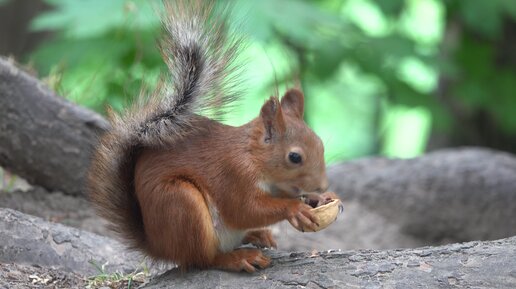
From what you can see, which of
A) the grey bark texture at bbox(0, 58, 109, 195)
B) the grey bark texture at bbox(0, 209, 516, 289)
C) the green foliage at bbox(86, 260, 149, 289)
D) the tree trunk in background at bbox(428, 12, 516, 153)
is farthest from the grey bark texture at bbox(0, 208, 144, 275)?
the tree trunk in background at bbox(428, 12, 516, 153)

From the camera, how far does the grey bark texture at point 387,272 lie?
2.73 meters

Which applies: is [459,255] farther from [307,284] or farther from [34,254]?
[34,254]

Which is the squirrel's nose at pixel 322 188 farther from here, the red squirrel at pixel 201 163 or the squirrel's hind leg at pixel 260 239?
the squirrel's hind leg at pixel 260 239

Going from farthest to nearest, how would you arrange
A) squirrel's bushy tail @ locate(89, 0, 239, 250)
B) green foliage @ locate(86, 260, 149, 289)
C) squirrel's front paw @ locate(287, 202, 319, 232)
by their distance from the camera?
green foliage @ locate(86, 260, 149, 289), squirrel's bushy tail @ locate(89, 0, 239, 250), squirrel's front paw @ locate(287, 202, 319, 232)

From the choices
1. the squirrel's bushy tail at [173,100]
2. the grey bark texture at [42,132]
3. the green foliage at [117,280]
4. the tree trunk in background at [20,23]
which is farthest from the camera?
the tree trunk in background at [20,23]

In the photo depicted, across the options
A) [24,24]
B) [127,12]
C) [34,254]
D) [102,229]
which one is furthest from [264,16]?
[24,24]

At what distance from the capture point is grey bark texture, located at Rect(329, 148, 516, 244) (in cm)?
525

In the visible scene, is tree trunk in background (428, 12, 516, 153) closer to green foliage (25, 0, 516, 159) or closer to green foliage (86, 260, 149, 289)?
green foliage (25, 0, 516, 159)

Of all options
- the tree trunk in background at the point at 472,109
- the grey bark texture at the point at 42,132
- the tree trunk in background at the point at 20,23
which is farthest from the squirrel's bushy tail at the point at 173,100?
Result: the tree trunk in background at the point at 20,23

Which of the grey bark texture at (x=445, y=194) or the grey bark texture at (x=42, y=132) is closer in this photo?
the grey bark texture at (x=42, y=132)

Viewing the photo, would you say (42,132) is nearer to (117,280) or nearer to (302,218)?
(117,280)

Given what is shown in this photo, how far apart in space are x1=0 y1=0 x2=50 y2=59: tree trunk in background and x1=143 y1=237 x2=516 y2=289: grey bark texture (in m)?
5.08

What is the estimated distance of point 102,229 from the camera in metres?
4.31

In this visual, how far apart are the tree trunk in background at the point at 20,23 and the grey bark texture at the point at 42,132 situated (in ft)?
11.2
